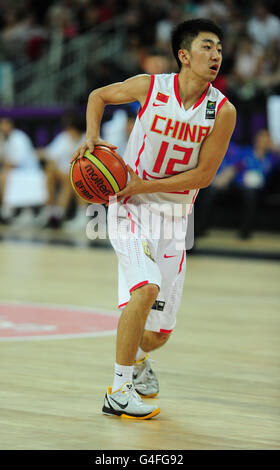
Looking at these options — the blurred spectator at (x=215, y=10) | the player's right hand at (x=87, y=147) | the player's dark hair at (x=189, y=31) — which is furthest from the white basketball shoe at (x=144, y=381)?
the blurred spectator at (x=215, y=10)

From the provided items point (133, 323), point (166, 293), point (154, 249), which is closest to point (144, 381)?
point (166, 293)

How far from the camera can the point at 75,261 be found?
1148cm

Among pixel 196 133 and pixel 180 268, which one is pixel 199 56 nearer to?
pixel 196 133

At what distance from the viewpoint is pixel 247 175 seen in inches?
539

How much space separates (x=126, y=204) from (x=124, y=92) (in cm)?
54

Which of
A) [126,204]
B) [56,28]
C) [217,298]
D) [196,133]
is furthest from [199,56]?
[56,28]

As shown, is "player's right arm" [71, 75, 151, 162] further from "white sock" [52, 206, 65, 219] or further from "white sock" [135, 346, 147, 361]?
"white sock" [52, 206, 65, 219]

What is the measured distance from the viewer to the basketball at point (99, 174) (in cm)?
432

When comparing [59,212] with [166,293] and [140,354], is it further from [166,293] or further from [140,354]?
[166,293]

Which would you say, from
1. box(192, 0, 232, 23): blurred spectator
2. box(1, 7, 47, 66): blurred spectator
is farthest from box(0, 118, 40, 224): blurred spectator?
box(192, 0, 232, 23): blurred spectator

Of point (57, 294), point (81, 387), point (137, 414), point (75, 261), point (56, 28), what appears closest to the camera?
point (137, 414)

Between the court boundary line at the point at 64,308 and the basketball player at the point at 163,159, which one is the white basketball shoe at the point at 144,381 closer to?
the basketball player at the point at 163,159

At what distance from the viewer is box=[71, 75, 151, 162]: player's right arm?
175 inches

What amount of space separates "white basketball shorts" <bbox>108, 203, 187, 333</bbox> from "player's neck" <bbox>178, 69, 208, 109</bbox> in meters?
0.56
